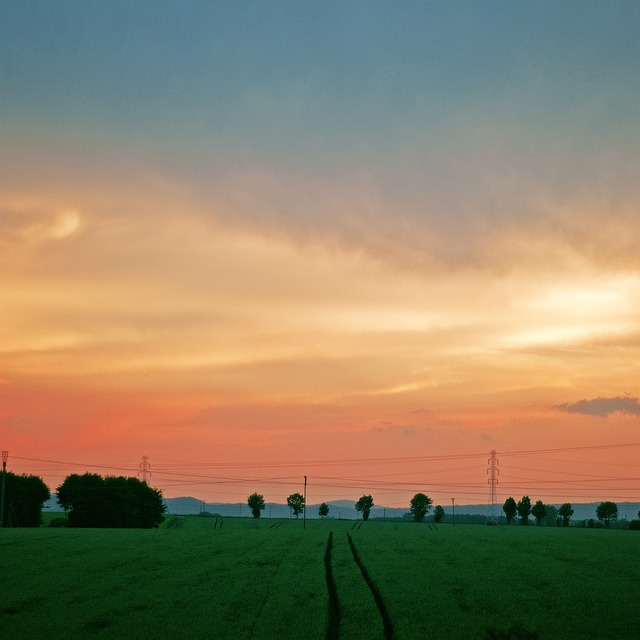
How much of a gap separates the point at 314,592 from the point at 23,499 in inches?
5570

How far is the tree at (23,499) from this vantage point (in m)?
160

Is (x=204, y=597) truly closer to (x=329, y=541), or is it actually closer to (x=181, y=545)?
(x=181, y=545)

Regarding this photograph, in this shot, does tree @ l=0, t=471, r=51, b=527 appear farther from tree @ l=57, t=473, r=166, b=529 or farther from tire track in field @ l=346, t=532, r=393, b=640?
tire track in field @ l=346, t=532, r=393, b=640

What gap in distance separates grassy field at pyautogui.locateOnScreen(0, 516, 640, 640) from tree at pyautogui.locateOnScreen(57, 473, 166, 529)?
104737mm

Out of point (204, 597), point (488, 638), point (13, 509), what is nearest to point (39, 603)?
point (204, 597)

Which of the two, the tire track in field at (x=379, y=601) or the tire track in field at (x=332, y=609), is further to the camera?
the tire track in field at (x=379, y=601)

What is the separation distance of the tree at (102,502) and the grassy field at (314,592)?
105m

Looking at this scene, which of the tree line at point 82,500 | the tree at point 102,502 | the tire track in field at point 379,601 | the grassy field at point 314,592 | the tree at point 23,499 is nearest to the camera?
the tire track in field at point 379,601

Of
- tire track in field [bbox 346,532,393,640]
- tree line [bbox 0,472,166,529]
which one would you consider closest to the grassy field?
tire track in field [bbox 346,532,393,640]

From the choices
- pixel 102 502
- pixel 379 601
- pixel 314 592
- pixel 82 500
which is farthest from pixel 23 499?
pixel 379 601

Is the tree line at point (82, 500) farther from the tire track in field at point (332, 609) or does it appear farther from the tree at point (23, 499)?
the tire track in field at point (332, 609)

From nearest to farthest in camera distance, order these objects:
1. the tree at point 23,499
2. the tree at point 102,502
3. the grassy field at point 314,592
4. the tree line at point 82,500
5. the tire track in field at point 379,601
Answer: the tire track in field at point 379,601
the grassy field at point 314,592
the tree at point 23,499
the tree line at point 82,500
the tree at point 102,502

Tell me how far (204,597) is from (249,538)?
44.7 m

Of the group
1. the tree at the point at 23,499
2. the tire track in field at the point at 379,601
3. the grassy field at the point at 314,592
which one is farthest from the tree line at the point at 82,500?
the tire track in field at the point at 379,601
